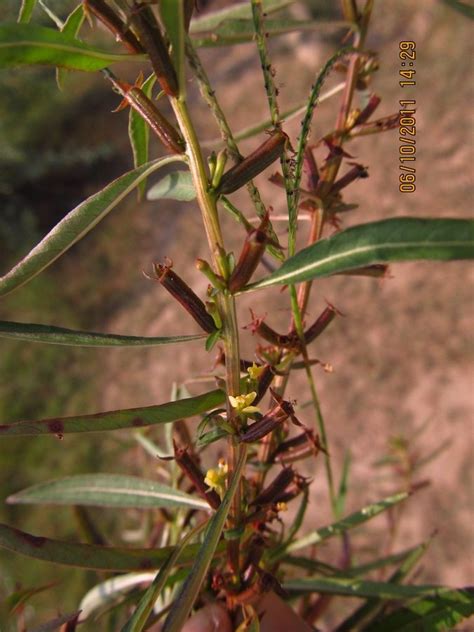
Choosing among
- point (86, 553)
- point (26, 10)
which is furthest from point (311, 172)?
point (86, 553)

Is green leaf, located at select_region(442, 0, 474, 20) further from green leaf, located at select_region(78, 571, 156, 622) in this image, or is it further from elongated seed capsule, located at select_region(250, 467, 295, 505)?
green leaf, located at select_region(78, 571, 156, 622)

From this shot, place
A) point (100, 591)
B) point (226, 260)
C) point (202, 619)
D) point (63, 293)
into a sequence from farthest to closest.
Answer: point (63, 293)
point (100, 591)
point (202, 619)
point (226, 260)

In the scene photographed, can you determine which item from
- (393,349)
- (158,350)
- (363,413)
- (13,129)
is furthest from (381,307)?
(13,129)

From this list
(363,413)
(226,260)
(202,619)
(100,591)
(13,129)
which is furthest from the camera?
(13,129)

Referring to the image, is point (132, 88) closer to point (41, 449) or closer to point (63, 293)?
point (41, 449)

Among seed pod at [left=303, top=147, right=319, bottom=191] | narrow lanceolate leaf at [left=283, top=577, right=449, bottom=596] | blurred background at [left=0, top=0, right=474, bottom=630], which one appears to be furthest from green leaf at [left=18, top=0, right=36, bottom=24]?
blurred background at [left=0, top=0, right=474, bottom=630]
